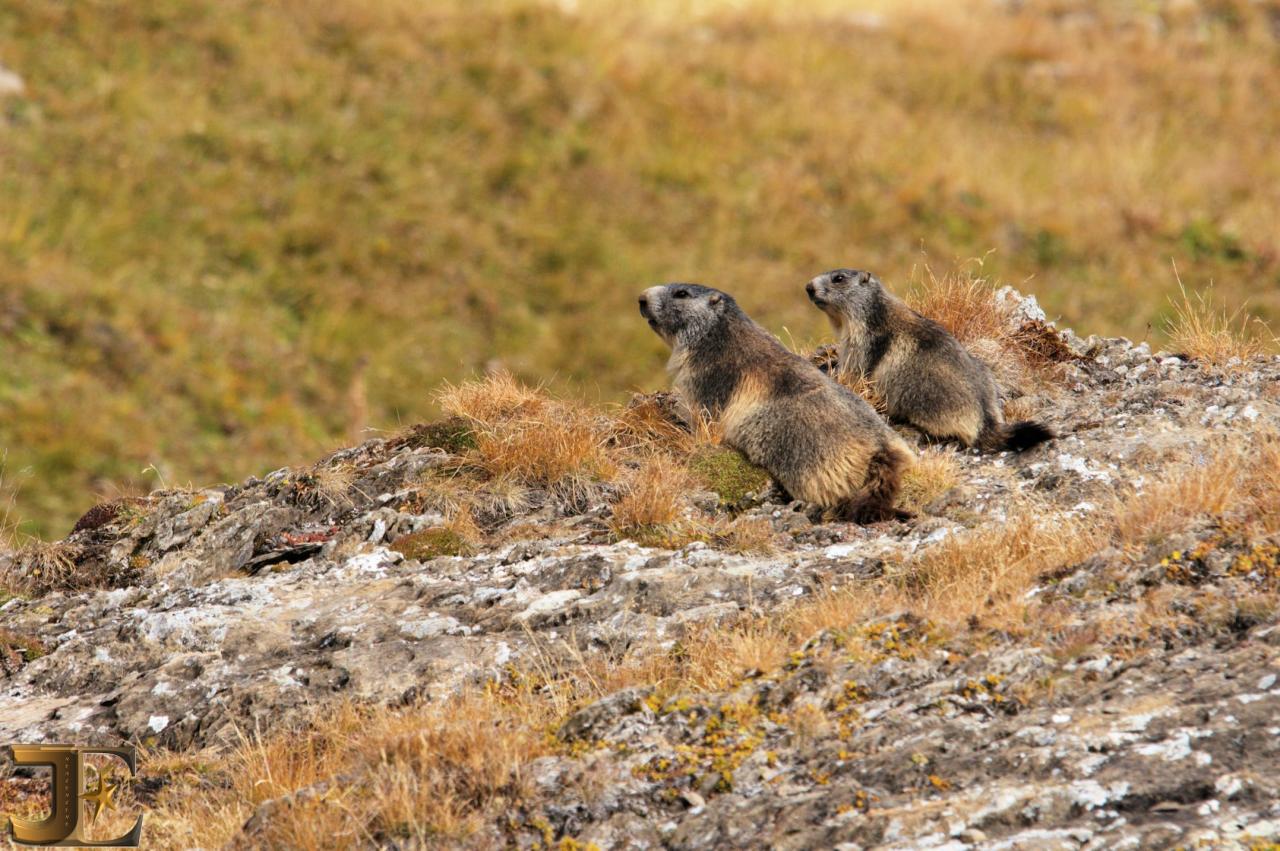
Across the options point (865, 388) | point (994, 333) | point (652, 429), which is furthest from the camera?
point (994, 333)

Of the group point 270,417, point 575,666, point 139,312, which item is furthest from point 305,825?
point 139,312

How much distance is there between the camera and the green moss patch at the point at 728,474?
9711 mm

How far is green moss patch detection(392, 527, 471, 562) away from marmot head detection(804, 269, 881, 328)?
3789mm

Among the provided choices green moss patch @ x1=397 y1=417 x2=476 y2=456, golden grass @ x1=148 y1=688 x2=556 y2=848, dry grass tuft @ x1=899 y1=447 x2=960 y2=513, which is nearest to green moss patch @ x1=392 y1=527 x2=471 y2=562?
green moss patch @ x1=397 y1=417 x2=476 y2=456

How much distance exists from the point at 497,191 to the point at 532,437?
1798 cm

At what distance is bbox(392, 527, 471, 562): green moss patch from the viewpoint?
356 inches

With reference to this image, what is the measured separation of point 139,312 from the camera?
75.6 ft

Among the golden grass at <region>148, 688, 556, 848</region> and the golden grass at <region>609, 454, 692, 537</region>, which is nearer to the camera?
the golden grass at <region>148, 688, 556, 848</region>

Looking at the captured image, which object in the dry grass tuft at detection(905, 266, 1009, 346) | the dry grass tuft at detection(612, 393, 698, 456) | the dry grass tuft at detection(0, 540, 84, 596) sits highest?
the dry grass tuft at detection(905, 266, 1009, 346)

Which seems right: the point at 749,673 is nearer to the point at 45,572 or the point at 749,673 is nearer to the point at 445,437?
the point at 445,437

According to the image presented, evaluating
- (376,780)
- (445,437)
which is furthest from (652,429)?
(376,780)

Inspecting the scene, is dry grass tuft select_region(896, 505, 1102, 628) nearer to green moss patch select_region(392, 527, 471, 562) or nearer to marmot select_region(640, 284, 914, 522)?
marmot select_region(640, 284, 914, 522)

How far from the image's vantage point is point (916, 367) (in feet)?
33.9

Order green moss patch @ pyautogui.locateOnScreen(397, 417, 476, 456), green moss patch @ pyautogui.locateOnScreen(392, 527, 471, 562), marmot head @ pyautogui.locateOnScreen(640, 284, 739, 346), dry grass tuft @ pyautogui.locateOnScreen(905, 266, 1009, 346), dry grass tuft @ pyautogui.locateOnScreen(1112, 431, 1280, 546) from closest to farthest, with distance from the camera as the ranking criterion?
dry grass tuft @ pyautogui.locateOnScreen(1112, 431, 1280, 546), green moss patch @ pyautogui.locateOnScreen(392, 527, 471, 562), green moss patch @ pyautogui.locateOnScreen(397, 417, 476, 456), marmot head @ pyautogui.locateOnScreen(640, 284, 739, 346), dry grass tuft @ pyautogui.locateOnScreen(905, 266, 1009, 346)
